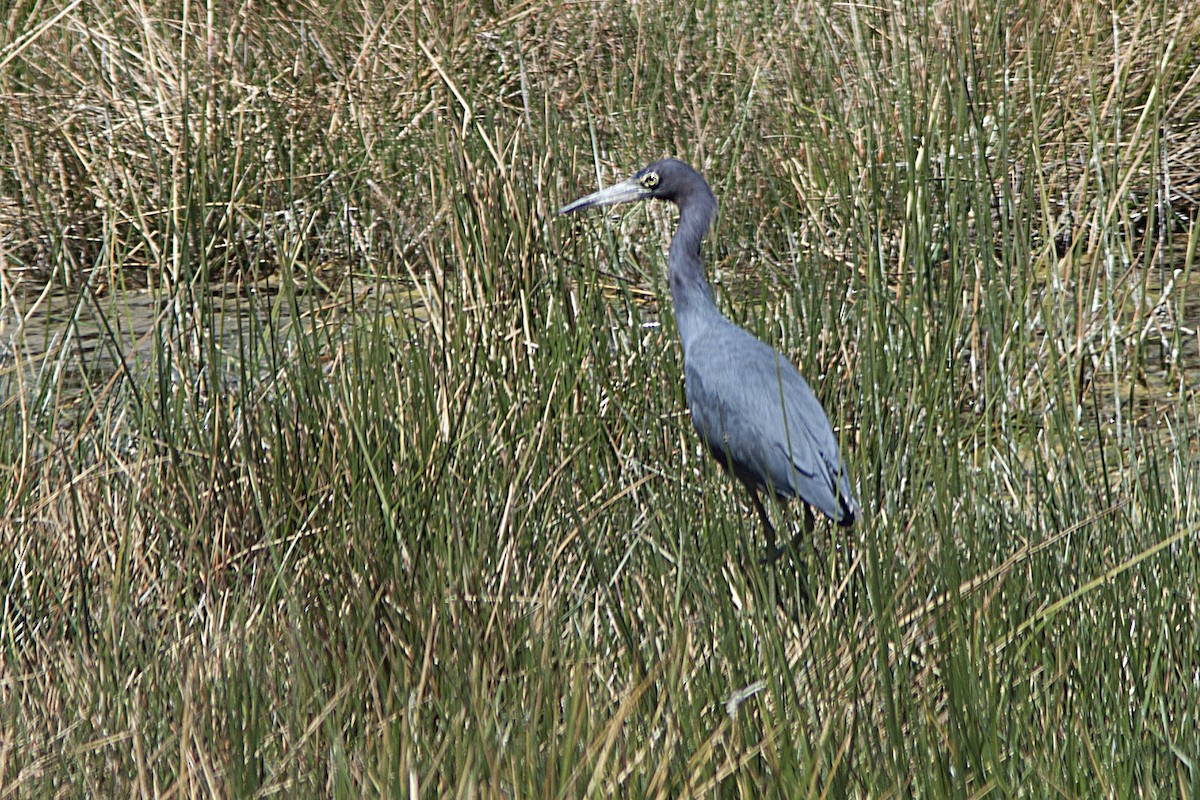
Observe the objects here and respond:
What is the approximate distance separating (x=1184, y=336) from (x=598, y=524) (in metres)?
2.01

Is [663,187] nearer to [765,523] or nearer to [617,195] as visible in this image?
[617,195]

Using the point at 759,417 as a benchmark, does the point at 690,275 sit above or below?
above

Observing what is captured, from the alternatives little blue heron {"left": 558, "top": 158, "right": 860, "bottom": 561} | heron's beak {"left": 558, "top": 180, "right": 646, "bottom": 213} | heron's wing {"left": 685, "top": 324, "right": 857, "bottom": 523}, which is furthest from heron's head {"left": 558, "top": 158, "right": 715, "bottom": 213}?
heron's wing {"left": 685, "top": 324, "right": 857, "bottom": 523}

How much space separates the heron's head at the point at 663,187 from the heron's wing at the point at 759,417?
1.79ft

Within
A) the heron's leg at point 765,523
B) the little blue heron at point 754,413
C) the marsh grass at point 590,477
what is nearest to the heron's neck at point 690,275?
the little blue heron at point 754,413

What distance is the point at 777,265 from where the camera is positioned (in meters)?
3.81

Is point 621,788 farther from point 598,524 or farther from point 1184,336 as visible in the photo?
point 1184,336

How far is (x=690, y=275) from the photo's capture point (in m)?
3.15

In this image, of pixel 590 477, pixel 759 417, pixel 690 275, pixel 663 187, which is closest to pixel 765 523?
pixel 759 417

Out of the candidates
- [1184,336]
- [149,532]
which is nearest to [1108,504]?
[149,532]

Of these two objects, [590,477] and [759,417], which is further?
[759,417]

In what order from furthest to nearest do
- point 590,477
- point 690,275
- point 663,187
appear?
point 663,187 < point 690,275 < point 590,477

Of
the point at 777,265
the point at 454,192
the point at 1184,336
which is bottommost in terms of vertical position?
the point at 1184,336

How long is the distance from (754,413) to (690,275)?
0.45 meters
